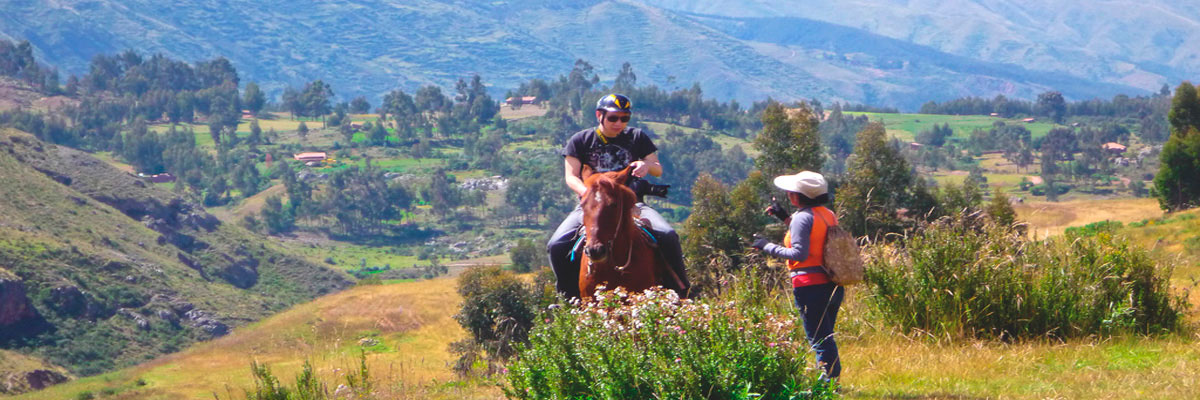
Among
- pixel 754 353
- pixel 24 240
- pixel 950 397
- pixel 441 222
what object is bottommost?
pixel 441 222

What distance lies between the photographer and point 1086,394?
6934 millimetres

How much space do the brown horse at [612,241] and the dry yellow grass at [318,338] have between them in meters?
31.6

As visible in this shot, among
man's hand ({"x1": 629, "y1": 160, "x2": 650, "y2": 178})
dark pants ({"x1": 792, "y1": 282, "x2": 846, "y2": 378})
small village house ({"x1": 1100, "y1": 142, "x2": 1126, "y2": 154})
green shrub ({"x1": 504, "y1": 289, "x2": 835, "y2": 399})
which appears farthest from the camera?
small village house ({"x1": 1100, "y1": 142, "x2": 1126, "y2": 154})

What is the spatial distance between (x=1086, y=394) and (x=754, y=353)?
Answer: 2947mm

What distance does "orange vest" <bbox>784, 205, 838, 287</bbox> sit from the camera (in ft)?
22.1

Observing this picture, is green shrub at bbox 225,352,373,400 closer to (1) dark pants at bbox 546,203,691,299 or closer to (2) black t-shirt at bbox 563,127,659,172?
(1) dark pants at bbox 546,203,691,299

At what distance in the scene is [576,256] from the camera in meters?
7.80

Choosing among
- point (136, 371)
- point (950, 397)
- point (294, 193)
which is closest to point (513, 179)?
point (294, 193)

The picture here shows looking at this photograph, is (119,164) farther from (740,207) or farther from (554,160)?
(740,207)

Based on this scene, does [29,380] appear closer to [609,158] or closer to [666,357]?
[609,158]

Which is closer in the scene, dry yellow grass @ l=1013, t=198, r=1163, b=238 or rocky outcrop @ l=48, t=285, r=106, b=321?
dry yellow grass @ l=1013, t=198, r=1163, b=238

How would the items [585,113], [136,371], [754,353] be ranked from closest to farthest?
[754,353]
[136,371]
[585,113]

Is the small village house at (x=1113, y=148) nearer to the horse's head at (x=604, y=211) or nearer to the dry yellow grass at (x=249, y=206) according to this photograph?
the dry yellow grass at (x=249, y=206)

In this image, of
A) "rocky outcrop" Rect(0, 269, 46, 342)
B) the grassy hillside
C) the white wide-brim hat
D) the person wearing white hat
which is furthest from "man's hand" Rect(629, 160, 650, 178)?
"rocky outcrop" Rect(0, 269, 46, 342)
